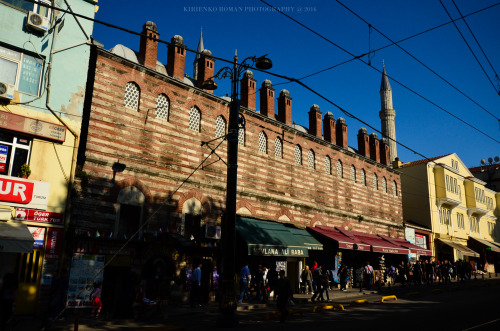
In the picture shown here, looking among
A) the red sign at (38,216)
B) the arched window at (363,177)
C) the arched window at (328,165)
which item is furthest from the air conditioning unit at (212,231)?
the arched window at (363,177)

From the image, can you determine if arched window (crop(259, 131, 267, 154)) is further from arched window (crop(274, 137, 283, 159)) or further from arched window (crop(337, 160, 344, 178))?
arched window (crop(337, 160, 344, 178))

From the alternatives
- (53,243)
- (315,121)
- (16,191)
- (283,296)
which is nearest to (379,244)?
(315,121)

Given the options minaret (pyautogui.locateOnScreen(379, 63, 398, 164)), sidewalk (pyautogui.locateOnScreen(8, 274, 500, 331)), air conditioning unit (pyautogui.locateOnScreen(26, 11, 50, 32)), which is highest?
minaret (pyautogui.locateOnScreen(379, 63, 398, 164))

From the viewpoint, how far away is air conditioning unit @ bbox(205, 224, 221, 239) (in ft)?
54.1

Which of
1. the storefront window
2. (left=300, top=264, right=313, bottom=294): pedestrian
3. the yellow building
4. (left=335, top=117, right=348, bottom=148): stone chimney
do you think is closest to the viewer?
the storefront window

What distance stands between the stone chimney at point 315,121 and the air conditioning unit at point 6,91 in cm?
1627

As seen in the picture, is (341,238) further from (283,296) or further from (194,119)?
(283,296)

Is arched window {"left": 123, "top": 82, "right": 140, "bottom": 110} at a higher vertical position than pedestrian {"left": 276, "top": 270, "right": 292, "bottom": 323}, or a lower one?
higher

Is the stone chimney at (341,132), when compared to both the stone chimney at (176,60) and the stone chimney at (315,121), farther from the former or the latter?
the stone chimney at (176,60)

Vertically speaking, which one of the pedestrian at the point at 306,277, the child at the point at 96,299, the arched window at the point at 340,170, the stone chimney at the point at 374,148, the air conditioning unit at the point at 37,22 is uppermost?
the stone chimney at the point at 374,148

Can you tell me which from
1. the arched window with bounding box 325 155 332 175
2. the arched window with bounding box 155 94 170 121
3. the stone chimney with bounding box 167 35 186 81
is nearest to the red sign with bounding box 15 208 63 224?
the arched window with bounding box 155 94 170 121

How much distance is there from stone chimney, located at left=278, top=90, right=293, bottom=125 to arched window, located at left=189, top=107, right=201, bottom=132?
19.7ft

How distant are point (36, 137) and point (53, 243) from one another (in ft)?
11.3

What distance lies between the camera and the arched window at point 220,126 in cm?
1861
